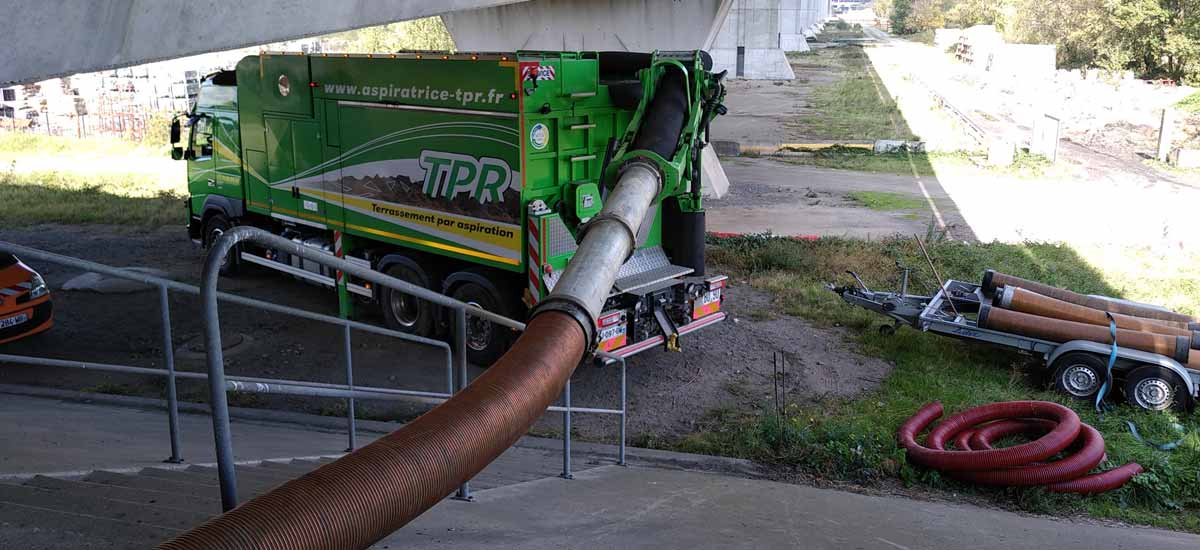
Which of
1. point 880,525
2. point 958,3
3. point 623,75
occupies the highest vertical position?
point 958,3

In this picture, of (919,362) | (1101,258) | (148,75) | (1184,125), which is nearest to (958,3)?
(1184,125)

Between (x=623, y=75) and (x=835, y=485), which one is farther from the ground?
(x=623, y=75)

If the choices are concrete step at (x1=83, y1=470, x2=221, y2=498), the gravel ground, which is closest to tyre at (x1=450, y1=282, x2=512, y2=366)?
the gravel ground

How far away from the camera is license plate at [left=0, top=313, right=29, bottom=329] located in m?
9.94

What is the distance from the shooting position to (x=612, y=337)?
10.1m

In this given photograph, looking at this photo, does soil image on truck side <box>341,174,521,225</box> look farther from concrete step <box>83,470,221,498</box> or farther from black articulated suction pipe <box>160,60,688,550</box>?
concrete step <box>83,470,221,498</box>

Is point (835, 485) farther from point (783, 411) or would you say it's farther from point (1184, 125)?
point (1184, 125)

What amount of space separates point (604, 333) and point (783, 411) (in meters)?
2.04

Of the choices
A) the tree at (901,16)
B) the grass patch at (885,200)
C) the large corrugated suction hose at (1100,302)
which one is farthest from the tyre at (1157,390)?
the tree at (901,16)

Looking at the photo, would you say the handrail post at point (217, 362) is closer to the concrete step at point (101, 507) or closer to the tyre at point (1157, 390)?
the concrete step at point (101, 507)

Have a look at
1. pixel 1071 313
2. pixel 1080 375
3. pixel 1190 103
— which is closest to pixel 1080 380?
pixel 1080 375

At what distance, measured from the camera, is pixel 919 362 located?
428 inches

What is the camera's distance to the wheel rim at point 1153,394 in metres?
9.28

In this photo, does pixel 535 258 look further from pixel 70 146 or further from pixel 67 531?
pixel 70 146
